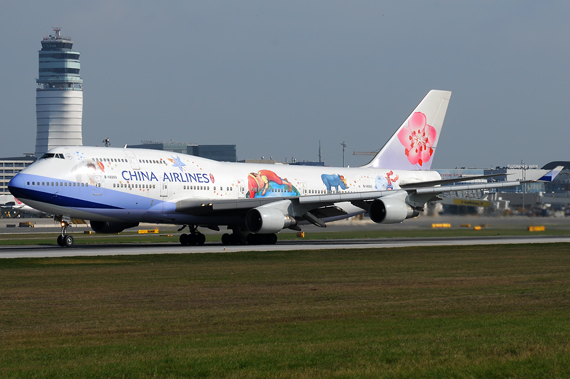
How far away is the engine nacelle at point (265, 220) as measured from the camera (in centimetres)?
4112

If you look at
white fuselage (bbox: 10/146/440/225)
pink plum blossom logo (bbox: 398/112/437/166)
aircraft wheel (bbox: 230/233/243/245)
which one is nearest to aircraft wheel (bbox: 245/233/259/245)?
aircraft wheel (bbox: 230/233/243/245)

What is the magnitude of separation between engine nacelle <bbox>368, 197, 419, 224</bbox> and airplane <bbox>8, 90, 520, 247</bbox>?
6 centimetres

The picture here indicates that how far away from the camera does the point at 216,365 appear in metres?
11.0

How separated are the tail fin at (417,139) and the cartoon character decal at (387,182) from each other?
4.39 feet

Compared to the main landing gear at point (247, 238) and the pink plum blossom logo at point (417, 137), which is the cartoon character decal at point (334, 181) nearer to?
the pink plum blossom logo at point (417, 137)

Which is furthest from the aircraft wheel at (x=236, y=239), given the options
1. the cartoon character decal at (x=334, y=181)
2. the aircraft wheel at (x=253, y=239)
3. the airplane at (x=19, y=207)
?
the airplane at (x=19, y=207)

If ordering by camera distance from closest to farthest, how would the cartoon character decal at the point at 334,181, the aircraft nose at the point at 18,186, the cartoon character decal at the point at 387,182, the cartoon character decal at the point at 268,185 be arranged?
1. the aircraft nose at the point at 18,186
2. the cartoon character decal at the point at 268,185
3. the cartoon character decal at the point at 334,181
4. the cartoon character decal at the point at 387,182

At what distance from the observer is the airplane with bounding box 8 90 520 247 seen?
3906cm

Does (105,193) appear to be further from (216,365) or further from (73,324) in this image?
(216,365)

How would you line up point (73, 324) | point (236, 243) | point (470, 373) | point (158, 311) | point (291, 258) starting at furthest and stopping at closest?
point (236, 243), point (291, 258), point (158, 311), point (73, 324), point (470, 373)

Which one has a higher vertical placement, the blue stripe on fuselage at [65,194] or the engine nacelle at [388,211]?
the blue stripe on fuselage at [65,194]

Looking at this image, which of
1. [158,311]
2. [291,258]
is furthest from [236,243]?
[158,311]

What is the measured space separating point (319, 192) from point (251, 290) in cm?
2862

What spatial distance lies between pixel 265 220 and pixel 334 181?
→ 1039 centimetres
